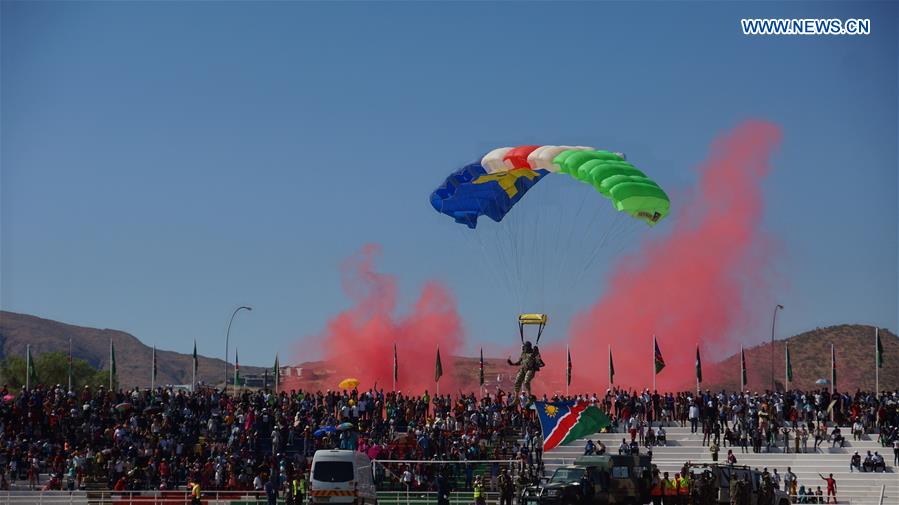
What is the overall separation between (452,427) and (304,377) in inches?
3624

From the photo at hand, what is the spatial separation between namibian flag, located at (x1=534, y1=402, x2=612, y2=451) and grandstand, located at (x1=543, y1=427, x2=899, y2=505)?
0.95m

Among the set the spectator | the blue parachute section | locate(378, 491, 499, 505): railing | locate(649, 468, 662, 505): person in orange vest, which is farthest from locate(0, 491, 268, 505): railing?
the spectator

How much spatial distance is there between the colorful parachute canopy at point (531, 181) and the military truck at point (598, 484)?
23.0ft

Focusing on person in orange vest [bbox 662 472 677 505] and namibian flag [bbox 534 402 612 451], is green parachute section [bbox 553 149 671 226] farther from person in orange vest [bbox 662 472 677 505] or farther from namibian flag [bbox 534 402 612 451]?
namibian flag [bbox 534 402 612 451]

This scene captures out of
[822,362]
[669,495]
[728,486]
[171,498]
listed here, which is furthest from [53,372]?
[728,486]

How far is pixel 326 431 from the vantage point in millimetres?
45031

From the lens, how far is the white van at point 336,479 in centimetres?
3375

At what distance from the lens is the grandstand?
137ft

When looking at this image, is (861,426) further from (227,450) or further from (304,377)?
(304,377)

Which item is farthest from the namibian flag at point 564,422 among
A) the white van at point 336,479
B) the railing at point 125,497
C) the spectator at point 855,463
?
the white van at point 336,479

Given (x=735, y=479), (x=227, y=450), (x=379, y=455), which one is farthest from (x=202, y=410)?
(x=735, y=479)

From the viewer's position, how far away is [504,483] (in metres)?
36.8

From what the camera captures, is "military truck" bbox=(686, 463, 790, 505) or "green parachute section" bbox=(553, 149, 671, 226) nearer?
"military truck" bbox=(686, 463, 790, 505)

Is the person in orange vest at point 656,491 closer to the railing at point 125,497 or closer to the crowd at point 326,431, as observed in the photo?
the crowd at point 326,431
